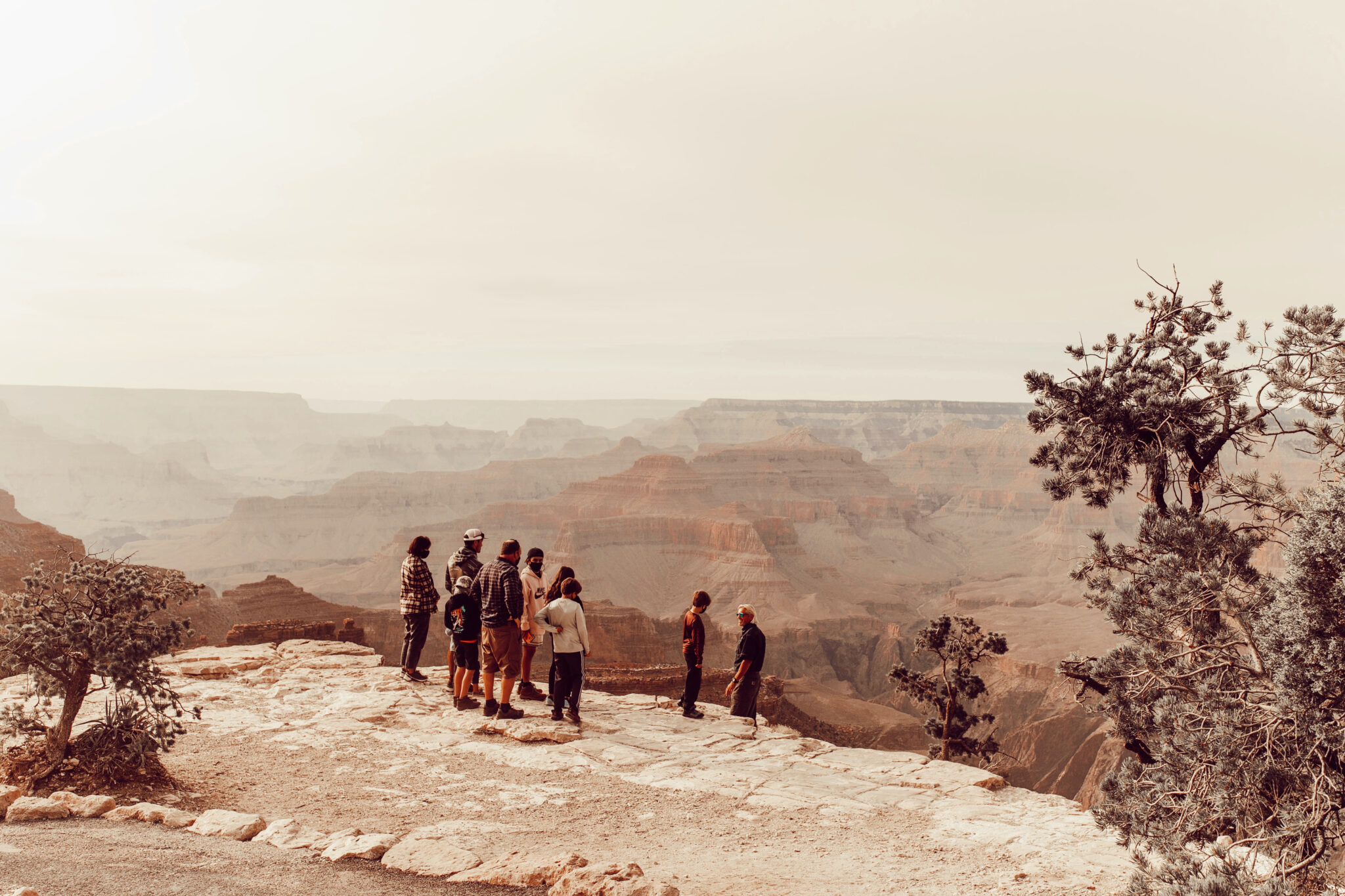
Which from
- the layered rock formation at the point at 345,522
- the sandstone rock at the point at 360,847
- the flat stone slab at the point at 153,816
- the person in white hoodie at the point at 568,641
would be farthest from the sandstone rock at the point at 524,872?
the layered rock formation at the point at 345,522

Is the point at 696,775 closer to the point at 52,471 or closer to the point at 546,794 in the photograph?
the point at 546,794

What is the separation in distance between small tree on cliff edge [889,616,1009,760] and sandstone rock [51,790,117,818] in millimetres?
14279

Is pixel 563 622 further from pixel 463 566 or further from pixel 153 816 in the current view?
pixel 153 816

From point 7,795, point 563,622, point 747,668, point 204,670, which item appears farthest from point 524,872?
point 204,670

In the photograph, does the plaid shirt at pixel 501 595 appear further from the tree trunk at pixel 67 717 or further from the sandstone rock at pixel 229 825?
the tree trunk at pixel 67 717

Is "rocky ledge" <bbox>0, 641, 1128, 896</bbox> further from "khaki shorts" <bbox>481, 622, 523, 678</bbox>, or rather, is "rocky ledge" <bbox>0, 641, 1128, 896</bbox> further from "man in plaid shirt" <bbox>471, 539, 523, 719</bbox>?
"khaki shorts" <bbox>481, 622, 523, 678</bbox>

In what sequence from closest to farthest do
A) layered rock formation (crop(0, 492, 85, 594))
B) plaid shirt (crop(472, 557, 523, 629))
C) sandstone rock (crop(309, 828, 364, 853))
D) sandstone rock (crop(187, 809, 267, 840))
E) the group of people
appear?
1. sandstone rock (crop(309, 828, 364, 853))
2. sandstone rock (crop(187, 809, 267, 840))
3. plaid shirt (crop(472, 557, 523, 629))
4. the group of people
5. layered rock formation (crop(0, 492, 85, 594))

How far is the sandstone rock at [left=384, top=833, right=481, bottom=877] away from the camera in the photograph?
5330mm

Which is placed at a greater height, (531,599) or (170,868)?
(531,599)

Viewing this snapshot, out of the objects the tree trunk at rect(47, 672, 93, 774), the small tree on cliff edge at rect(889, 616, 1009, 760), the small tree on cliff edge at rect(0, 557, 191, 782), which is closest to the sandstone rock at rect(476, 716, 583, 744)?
the small tree on cliff edge at rect(0, 557, 191, 782)

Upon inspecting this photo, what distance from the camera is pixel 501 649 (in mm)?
9055

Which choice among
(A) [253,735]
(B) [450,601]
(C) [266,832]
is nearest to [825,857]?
(C) [266,832]

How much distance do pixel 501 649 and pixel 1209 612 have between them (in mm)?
6742

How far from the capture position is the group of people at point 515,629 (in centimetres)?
893
